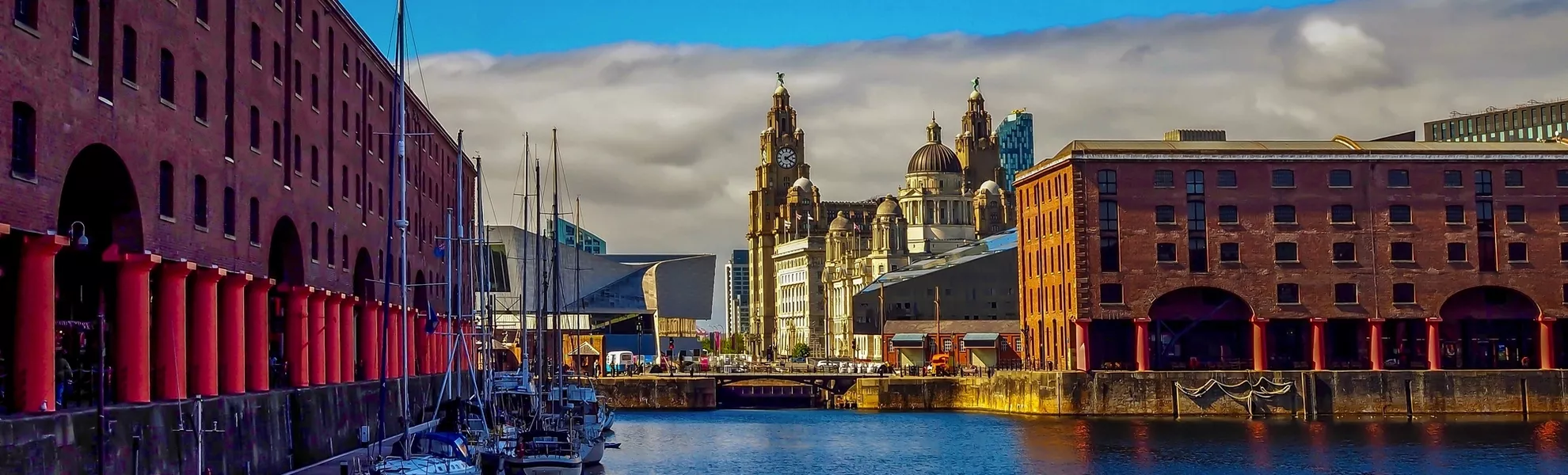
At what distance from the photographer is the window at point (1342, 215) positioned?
106 metres

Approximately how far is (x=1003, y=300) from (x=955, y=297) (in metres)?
4.53

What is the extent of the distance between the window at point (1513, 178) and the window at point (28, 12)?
8797cm

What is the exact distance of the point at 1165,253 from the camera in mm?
105750

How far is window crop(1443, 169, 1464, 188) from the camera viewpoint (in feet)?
347

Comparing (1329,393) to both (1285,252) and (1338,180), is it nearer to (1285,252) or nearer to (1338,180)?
(1285,252)

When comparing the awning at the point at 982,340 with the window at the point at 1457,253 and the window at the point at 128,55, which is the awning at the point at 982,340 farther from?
the window at the point at 128,55

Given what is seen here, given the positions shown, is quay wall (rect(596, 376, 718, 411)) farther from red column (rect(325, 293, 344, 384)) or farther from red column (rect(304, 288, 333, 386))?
red column (rect(304, 288, 333, 386))

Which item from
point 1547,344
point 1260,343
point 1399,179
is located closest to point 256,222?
point 1260,343

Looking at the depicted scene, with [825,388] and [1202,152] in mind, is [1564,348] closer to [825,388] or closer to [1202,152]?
[1202,152]

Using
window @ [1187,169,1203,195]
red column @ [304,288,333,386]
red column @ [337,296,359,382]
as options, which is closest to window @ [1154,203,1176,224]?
window @ [1187,169,1203,195]

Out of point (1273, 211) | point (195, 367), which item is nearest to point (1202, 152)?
point (1273, 211)

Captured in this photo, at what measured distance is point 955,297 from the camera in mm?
176750

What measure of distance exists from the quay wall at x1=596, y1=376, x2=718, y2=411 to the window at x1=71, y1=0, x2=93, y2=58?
95.0m

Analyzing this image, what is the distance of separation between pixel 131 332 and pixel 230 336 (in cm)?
890
